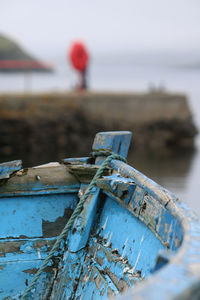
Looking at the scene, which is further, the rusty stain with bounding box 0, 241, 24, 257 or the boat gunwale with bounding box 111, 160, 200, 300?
the rusty stain with bounding box 0, 241, 24, 257

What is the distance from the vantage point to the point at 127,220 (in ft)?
7.70

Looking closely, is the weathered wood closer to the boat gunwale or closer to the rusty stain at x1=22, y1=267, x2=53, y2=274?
the rusty stain at x1=22, y1=267, x2=53, y2=274

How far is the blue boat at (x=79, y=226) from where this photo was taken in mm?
2180

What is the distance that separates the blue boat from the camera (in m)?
2.18

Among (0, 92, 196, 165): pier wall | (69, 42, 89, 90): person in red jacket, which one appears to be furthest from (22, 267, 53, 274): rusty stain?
(69, 42, 89, 90): person in red jacket

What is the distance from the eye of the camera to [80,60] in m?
11.5

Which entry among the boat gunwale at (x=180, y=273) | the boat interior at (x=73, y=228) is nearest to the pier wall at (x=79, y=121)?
the boat interior at (x=73, y=228)

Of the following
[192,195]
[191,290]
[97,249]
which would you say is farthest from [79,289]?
[192,195]

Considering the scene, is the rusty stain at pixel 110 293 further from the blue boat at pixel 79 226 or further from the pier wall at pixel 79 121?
the pier wall at pixel 79 121

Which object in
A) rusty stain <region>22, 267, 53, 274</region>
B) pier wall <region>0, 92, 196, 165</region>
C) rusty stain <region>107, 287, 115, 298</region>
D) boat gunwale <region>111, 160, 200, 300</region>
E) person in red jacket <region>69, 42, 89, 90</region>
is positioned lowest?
pier wall <region>0, 92, 196, 165</region>

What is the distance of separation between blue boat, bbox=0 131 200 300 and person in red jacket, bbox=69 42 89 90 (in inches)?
347

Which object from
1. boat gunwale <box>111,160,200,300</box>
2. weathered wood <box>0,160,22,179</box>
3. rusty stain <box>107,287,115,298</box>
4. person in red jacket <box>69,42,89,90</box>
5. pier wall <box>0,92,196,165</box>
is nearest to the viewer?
boat gunwale <box>111,160,200,300</box>

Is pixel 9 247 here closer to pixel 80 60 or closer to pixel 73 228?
pixel 73 228

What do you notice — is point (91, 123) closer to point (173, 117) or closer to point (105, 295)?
point (173, 117)
